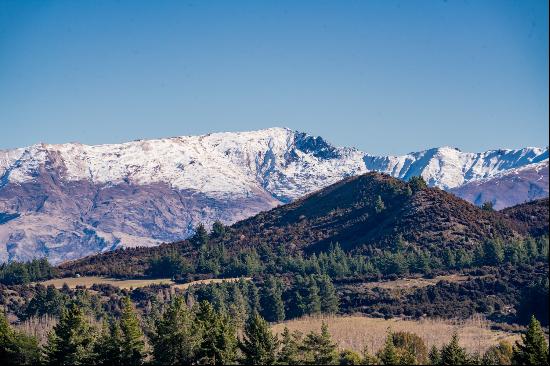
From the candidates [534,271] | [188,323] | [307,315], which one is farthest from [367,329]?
[188,323]

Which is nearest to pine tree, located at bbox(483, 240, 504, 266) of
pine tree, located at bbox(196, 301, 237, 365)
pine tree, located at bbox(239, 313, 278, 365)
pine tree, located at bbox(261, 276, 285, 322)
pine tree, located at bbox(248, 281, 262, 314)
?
pine tree, located at bbox(261, 276, 285, 322)

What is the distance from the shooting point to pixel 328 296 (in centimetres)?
18050

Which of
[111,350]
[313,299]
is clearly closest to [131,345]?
[111,350]

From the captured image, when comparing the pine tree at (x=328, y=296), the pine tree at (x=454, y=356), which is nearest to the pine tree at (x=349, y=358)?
the pine tree at (x=454, y=356)

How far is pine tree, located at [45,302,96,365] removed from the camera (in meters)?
98.3

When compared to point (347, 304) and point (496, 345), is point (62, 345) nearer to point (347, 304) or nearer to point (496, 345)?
point (496, 345)

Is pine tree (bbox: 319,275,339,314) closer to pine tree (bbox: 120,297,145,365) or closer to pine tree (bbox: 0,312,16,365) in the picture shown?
pine tree (bbox: 120,297,145,365)

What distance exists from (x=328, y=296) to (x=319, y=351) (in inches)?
3451

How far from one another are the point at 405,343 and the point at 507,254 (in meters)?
82.2

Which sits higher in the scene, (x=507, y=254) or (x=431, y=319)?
(x=507, y=254)

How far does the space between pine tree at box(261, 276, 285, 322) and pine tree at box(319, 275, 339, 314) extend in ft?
29.9

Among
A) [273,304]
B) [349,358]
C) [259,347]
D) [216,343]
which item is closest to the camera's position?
[259,347]

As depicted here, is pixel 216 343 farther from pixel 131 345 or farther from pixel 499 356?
pixel 499 356

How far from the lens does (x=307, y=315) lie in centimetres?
17538
